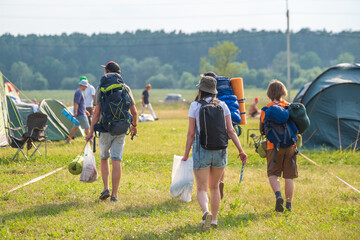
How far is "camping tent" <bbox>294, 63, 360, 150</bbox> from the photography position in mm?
12359

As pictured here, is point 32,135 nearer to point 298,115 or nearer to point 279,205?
point 279,205

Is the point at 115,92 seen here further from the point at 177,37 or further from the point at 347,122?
the point at 177,37

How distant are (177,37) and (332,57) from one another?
3638cm

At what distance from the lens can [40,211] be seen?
637 cm

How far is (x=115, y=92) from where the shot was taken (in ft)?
21.3

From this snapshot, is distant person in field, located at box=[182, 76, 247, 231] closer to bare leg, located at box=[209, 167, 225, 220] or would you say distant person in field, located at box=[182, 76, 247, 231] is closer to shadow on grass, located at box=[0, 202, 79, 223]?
bare leg, located at box=[209, 167, 225, 220]

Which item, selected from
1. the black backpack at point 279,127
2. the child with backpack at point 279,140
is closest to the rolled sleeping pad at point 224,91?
the child with backpack at point 279,140

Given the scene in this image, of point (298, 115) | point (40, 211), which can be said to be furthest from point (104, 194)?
point (298, 115)

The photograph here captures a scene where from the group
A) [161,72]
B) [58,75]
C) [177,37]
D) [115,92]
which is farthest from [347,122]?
[177,37]

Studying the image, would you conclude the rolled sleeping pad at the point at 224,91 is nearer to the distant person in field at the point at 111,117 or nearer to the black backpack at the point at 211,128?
the distant person in field at the point at 111,117

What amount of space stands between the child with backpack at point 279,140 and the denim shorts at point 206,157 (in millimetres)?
1049

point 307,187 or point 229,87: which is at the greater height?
point 229,87

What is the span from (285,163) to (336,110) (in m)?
6.70

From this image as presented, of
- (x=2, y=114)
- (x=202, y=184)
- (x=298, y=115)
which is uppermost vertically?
(x=298, y=115)
